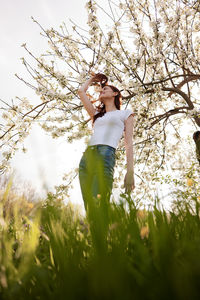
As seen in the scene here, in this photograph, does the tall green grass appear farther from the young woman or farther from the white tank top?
the white tank top

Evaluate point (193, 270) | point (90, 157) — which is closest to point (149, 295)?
point (193, 270)

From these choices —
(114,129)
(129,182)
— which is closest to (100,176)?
(129,182)

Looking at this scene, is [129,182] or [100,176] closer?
[100,176]

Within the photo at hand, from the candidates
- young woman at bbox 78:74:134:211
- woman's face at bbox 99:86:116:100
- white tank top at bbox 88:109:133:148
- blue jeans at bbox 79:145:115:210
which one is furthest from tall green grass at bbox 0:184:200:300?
woman's face at bbox 99:86:116:100

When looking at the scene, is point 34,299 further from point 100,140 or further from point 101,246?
point 100,140

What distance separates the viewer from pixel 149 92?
5.30 m

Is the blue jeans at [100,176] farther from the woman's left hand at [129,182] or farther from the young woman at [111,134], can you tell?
the woman's left hand at [129,182]

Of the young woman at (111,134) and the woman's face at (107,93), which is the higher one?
the woman's face at (107,93)

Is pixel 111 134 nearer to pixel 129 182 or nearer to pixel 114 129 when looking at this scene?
pixel 114 129

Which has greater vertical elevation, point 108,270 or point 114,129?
point 114,129

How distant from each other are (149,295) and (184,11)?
697cm

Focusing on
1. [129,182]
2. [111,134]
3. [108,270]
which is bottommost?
[108,270]

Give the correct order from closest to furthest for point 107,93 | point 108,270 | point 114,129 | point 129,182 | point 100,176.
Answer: point 108,270 → point 100,176 → point 129,182 → point 114,129 → point 107,93

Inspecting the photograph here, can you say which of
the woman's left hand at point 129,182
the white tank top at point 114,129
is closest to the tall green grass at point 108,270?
the woman's left hand at point 129,182
